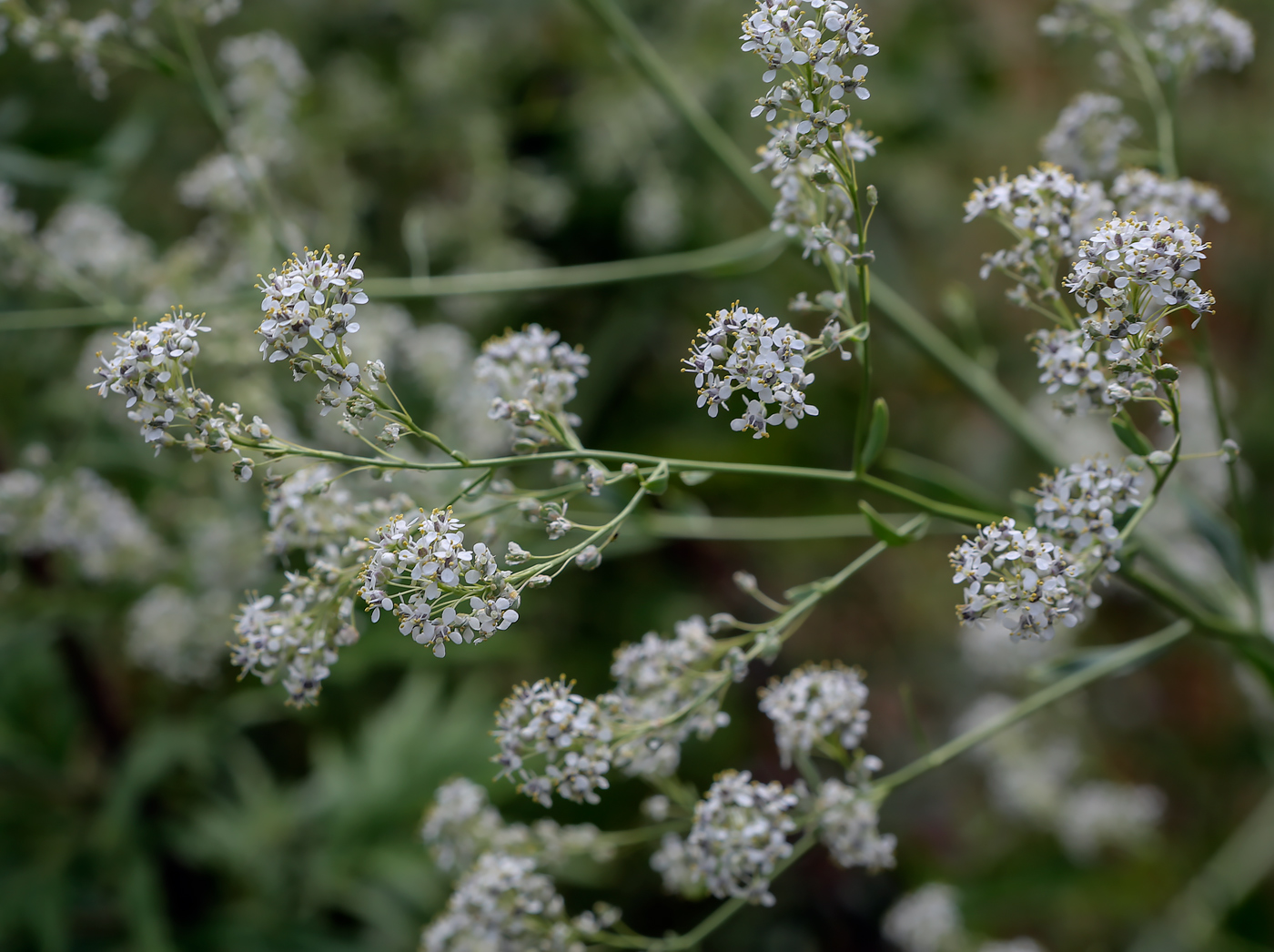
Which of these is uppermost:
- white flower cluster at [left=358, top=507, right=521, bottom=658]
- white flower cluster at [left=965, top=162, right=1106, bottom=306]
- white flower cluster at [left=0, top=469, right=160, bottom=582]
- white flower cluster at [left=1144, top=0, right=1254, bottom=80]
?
white flower cluster at [left=0, top=469, right=160, bottom=582]

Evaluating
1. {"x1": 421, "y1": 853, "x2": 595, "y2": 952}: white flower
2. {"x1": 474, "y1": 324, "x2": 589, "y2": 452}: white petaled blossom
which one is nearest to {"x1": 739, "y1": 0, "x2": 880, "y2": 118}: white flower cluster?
{"x1": 474, "y1": 324, "x2": 589, "y2": 452}: white petaled blossom

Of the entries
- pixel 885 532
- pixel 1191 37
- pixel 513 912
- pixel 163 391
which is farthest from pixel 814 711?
pixel 1191 37

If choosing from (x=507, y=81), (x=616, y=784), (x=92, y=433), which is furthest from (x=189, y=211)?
(x=616, y=784)

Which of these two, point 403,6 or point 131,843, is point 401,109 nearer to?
point 403,6

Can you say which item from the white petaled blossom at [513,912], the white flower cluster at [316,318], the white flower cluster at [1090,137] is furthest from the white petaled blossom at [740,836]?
the white flower cluster at [1090,137]

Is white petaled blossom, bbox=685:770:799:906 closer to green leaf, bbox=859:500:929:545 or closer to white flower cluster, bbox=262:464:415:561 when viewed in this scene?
green leaf, bbox=859:500:929:545

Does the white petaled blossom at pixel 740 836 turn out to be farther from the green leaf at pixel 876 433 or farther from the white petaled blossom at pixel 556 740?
the green leaf at pixel 876 433
